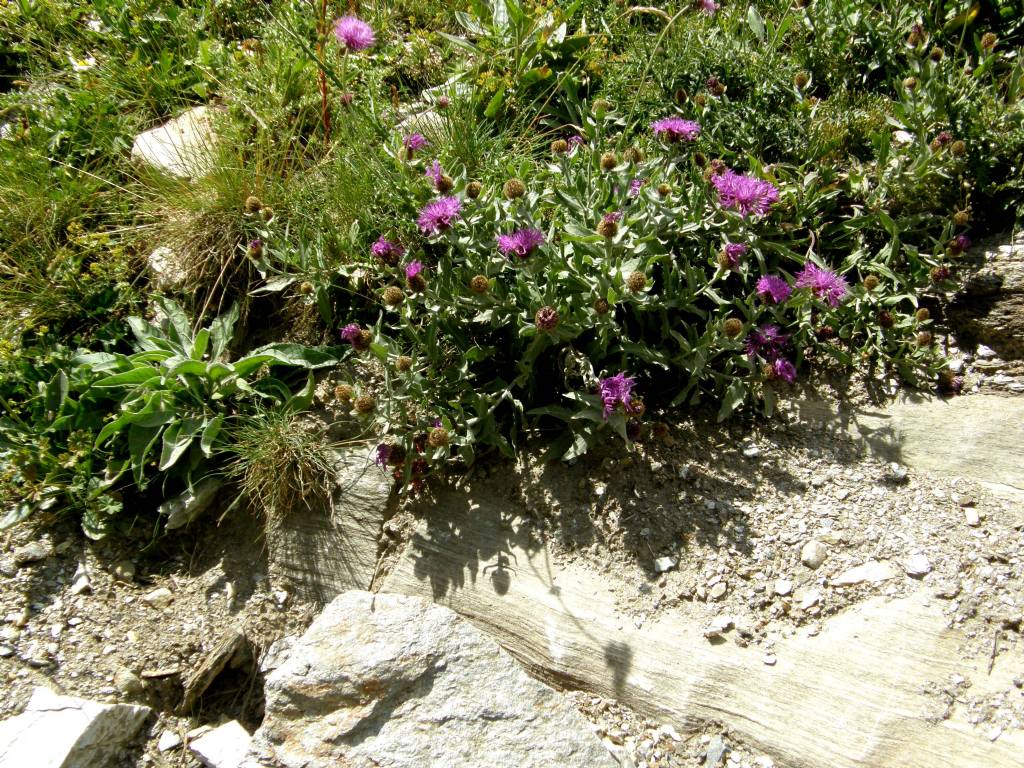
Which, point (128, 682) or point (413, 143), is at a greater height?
point (413, 143)

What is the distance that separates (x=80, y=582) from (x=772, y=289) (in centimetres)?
306

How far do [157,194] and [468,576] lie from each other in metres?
2.69

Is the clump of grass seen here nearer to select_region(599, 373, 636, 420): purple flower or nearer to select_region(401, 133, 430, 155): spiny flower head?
select_region(599, 373, 636, 420): purple flower

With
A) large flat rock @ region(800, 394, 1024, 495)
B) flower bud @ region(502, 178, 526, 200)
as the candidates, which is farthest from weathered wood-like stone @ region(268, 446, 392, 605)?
large flat rock @ region(800, 394, 1024, 495)

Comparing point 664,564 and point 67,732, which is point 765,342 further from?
point 67,732

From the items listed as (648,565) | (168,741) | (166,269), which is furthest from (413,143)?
(168,741)

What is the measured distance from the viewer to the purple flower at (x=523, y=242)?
3.05 meters

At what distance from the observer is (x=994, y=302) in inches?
134

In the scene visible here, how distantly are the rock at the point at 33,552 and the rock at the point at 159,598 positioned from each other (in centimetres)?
48

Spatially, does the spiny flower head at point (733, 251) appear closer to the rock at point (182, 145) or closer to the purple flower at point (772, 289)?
the purple flower at point (772, 289)

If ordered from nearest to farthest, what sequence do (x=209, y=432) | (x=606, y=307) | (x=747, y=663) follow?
(x=747, y=663)
(x=606, y=307)
(x=209, y=432)

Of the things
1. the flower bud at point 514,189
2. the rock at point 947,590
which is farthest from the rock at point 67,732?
the rock at point 947,590

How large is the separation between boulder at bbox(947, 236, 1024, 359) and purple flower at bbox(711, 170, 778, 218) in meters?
1.00

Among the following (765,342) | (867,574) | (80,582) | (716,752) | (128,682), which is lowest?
(128,682)
